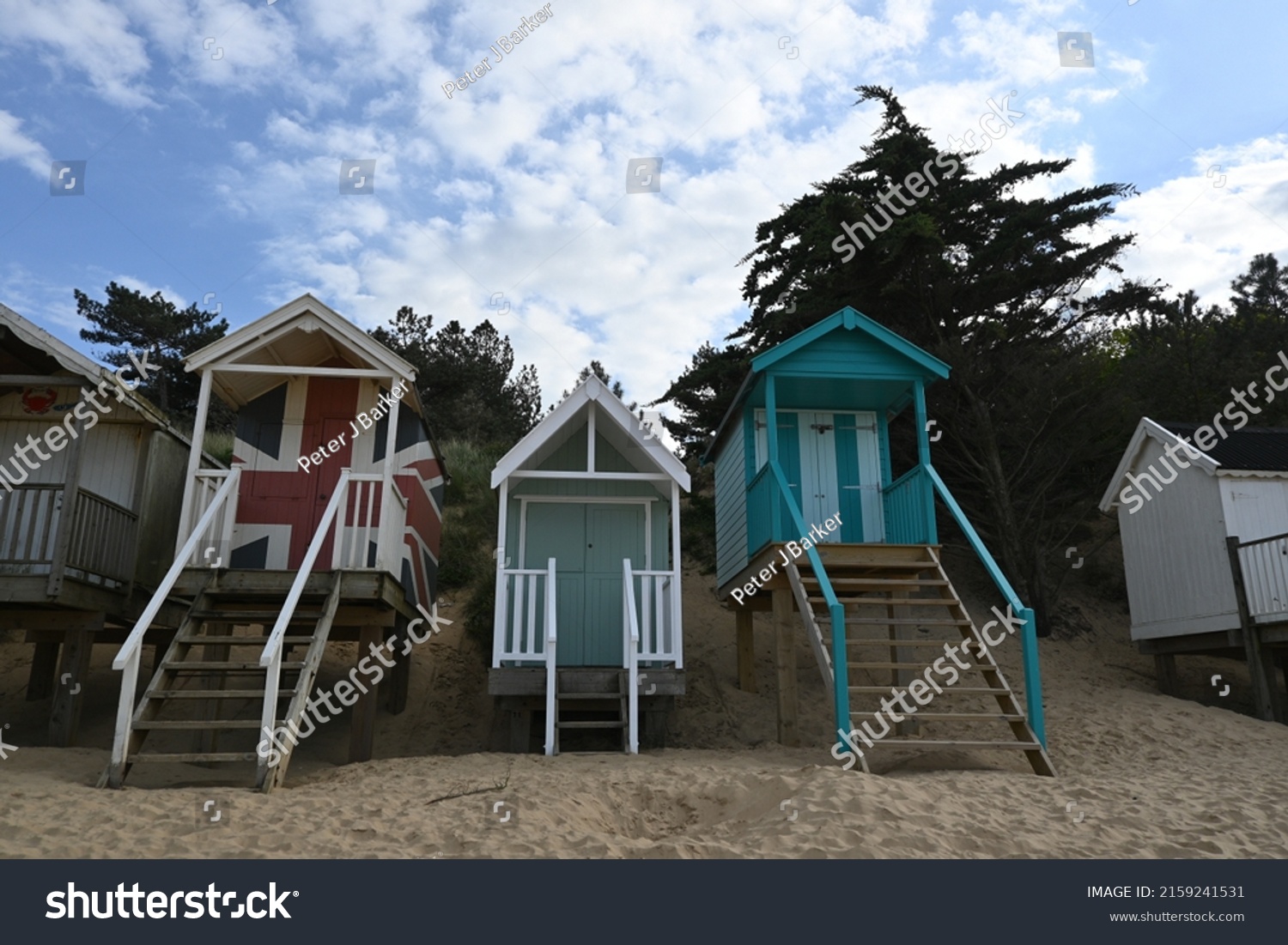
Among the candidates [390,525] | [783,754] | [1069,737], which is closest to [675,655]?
[783,754]

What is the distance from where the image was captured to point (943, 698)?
13453 mm

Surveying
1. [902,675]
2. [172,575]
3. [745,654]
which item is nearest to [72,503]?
[172,575]

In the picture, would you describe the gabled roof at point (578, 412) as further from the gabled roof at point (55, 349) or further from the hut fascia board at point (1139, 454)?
the hut fascia board at point (1139, 454)

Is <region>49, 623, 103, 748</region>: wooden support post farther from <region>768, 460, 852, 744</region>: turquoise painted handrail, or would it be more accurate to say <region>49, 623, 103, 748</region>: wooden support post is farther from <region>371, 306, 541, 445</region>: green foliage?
<region>371, 306, 541, 445</region>: green foliage

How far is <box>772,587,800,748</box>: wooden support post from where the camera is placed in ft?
35.5

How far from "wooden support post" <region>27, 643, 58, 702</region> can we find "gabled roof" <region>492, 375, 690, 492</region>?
802 cm

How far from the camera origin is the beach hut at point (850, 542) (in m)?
9.48

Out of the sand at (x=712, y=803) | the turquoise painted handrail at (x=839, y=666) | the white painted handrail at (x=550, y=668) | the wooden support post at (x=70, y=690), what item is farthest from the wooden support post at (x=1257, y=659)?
the wooden support post at (x=70, y=690)

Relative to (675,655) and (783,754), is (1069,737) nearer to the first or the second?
(783,754)

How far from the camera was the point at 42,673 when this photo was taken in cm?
1371

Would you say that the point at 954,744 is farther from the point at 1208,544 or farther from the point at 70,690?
the point at 70,690

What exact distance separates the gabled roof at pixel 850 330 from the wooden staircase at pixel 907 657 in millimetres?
2679

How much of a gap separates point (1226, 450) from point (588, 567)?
9.82 m
